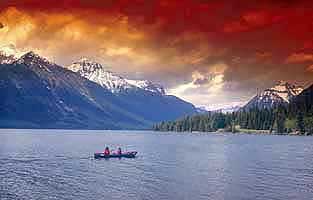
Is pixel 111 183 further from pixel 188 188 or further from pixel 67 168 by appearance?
pixel 67 168

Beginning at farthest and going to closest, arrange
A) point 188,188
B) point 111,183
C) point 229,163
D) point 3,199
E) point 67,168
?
point 229,163 → point 67,168 → point 111,183 → point 188,188 → point 3,199

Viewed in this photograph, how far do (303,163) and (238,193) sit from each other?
5021cm

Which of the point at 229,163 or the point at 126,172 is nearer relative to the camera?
the point at 126,172

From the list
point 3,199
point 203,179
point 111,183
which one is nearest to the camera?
point 3,199

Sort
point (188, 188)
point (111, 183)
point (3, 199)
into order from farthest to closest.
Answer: point (111, 183), point (188, 188), point (3, 199)

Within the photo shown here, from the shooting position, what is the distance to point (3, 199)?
6116 cm

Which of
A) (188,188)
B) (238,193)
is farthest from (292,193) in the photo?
(188,188)

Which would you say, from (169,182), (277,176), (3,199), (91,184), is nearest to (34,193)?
(3,199)

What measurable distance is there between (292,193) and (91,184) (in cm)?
3130

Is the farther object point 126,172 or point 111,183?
point 126,172

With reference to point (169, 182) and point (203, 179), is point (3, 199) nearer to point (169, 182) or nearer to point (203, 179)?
point (169, 182)

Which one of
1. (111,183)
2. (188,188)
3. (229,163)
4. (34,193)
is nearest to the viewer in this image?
(34,193)

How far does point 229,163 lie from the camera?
11212 centimetres

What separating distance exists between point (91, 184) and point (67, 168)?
24.6 metres
